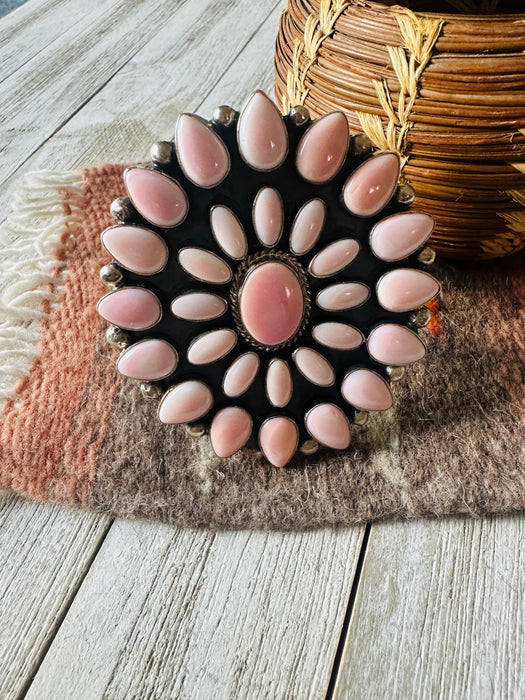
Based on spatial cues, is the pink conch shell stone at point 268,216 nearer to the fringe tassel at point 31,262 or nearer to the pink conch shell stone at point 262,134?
the pink conch shell stone at point 262,134

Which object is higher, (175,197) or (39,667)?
(175,197)

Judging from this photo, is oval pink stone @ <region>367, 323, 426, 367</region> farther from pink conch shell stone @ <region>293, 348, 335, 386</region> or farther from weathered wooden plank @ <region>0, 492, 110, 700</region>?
weathered wooden plank @ <region>0, 492, 110, 700</region>

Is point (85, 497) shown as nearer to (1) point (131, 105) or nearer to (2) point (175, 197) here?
(2) point (175, 197)

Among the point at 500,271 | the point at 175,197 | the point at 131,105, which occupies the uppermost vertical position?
the point at 175,197

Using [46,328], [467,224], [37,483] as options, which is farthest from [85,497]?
[467,224]

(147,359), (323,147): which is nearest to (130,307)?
(147,359)

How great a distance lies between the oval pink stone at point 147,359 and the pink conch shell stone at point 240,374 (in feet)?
0.11

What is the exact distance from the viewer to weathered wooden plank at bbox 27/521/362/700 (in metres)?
0.31

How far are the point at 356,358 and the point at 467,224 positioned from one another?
155 millimetres

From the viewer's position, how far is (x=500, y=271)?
53 centimetres

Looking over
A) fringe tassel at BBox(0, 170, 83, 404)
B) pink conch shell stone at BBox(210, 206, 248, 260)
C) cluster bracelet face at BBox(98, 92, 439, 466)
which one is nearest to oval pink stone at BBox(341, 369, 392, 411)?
cluster bracelet face at BBox(98, 92, 439, 466)

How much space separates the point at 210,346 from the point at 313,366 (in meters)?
0.06

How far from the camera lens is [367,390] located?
0.37 m

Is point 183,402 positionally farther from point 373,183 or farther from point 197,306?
point 373,183
